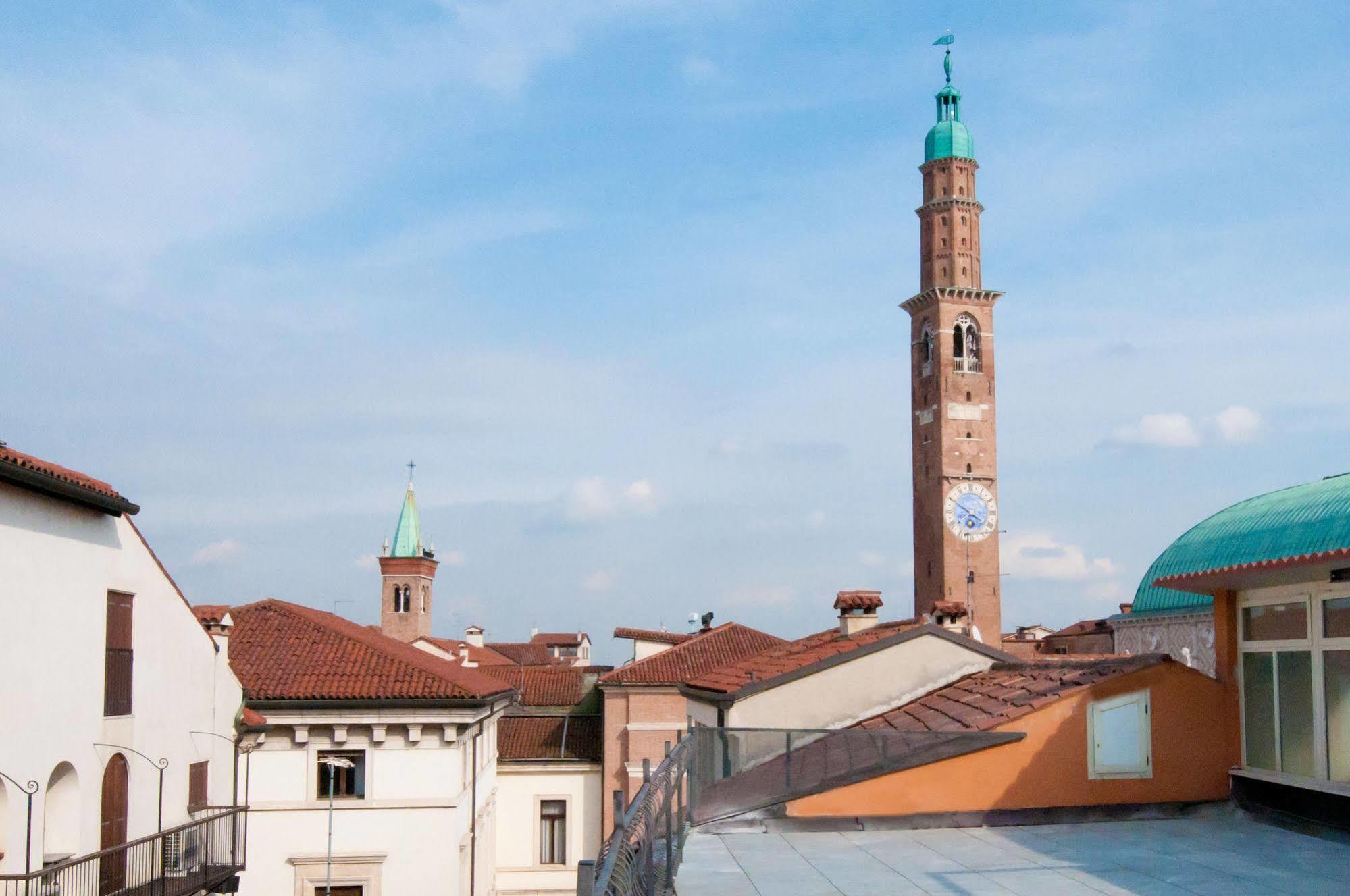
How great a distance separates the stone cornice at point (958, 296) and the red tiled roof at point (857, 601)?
55.4 meters

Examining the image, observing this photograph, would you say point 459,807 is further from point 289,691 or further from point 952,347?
point 952,347

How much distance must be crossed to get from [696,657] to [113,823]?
79.3ft

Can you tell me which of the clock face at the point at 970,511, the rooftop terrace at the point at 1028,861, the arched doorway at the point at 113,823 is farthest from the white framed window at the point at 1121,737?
the clock face at the point at 970,511

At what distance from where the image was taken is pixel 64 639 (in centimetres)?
1673

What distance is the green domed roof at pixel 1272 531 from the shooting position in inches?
375

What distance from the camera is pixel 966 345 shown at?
258 feet

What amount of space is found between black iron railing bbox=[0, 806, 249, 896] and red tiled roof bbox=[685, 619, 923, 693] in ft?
29.0

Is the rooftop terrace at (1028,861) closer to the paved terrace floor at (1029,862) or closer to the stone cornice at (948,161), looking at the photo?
the paved terrace floor at (1029,862)

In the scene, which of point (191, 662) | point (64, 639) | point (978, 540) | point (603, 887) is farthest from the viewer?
point (978, 540)

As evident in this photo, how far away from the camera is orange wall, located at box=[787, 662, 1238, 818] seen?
33.2ft

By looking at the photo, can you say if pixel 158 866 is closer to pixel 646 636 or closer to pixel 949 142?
pixel 646 636

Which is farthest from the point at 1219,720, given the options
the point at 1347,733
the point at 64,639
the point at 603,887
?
the point at 64,639

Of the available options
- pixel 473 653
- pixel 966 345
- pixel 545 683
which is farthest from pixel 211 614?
pixel 966 345

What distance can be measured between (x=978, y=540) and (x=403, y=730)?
57072 mm
